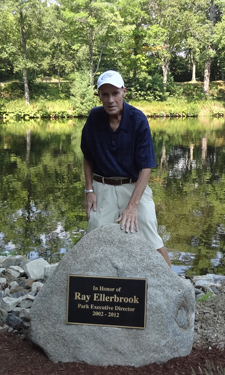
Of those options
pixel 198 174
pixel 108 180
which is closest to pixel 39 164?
pixel 198 174

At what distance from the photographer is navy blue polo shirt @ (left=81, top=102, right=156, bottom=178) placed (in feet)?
12.2

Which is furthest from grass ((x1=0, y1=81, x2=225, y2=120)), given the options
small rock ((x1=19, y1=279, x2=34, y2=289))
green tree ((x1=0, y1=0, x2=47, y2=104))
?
small rock ((x1=19, y1=279, x2=34, y2=289))

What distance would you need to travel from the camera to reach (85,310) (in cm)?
333

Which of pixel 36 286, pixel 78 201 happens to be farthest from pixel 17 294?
pixel 78 201

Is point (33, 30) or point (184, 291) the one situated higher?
point (33, 30)

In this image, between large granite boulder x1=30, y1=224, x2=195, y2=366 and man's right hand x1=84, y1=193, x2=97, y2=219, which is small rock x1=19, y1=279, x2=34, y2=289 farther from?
large granite boulder x1=30, y1=224, x2=195, y2=366

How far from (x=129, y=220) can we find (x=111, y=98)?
1.09 meters

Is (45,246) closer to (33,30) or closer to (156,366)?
(156,366)

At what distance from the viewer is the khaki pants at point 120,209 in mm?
Result: 3848

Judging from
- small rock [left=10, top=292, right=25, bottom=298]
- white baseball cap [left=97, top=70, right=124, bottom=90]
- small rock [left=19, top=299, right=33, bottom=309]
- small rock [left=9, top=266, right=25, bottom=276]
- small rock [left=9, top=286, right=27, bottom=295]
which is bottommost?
small rock [left=9, top=266, right=25, bottom=276]

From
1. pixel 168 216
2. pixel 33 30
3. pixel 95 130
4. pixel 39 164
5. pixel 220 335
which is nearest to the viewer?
pixel 220 335

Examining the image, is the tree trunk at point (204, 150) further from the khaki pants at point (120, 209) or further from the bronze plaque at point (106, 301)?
the bronze plaque at point (106, 301)

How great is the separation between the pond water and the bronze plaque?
9.47ft

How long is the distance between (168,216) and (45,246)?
9.39 ft
